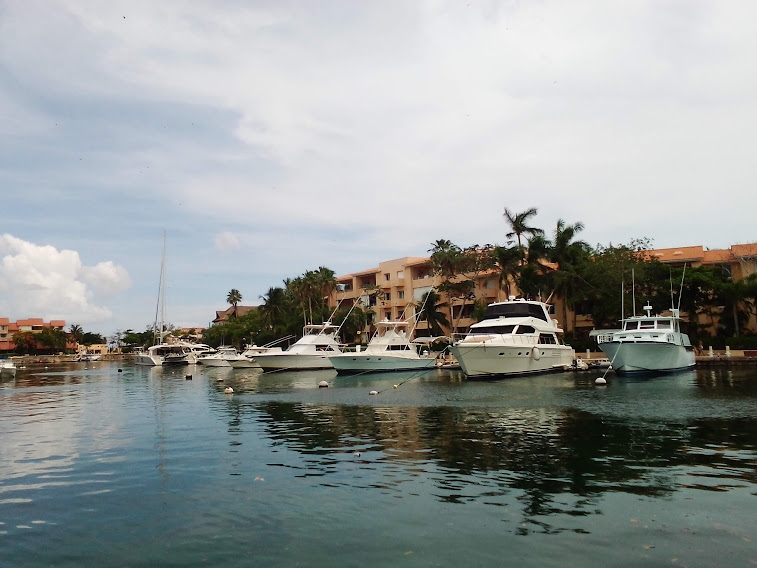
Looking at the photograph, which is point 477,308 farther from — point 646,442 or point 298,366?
point 646,442

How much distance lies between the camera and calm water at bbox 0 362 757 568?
8953 mm

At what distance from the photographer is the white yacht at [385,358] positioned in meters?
53.3

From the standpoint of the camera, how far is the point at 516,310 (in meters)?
46.8

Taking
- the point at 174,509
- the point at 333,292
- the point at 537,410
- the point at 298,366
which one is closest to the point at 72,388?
the point at 298,366

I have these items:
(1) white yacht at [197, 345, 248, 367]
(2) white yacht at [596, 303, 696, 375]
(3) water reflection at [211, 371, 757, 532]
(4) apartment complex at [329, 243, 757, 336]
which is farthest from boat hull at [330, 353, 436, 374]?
(1) white yacht at [197, 345, 248, 367]

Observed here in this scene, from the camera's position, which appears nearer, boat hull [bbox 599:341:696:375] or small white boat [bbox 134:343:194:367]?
boat hull [bbox 599:341:696:375]

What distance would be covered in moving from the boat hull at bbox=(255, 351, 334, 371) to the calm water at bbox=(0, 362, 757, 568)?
112 feet

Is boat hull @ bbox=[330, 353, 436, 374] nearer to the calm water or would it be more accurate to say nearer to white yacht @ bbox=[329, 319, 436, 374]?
white yacht @ bbox=[329, 319, 436, 374]

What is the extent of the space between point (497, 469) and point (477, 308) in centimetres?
5749

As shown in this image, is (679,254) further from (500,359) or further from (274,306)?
(274,306)

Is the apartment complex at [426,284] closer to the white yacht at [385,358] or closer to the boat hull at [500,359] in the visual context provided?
the white yacht at [385,358]

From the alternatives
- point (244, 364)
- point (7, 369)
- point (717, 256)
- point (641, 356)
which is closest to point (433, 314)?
point (244, 364)

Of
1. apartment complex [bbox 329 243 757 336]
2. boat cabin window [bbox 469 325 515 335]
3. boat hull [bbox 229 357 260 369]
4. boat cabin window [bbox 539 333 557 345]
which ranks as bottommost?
boat hull [bbox 229 357 260 369]

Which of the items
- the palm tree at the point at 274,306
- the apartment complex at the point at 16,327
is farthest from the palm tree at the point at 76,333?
the palm tree at the point at 274,306
